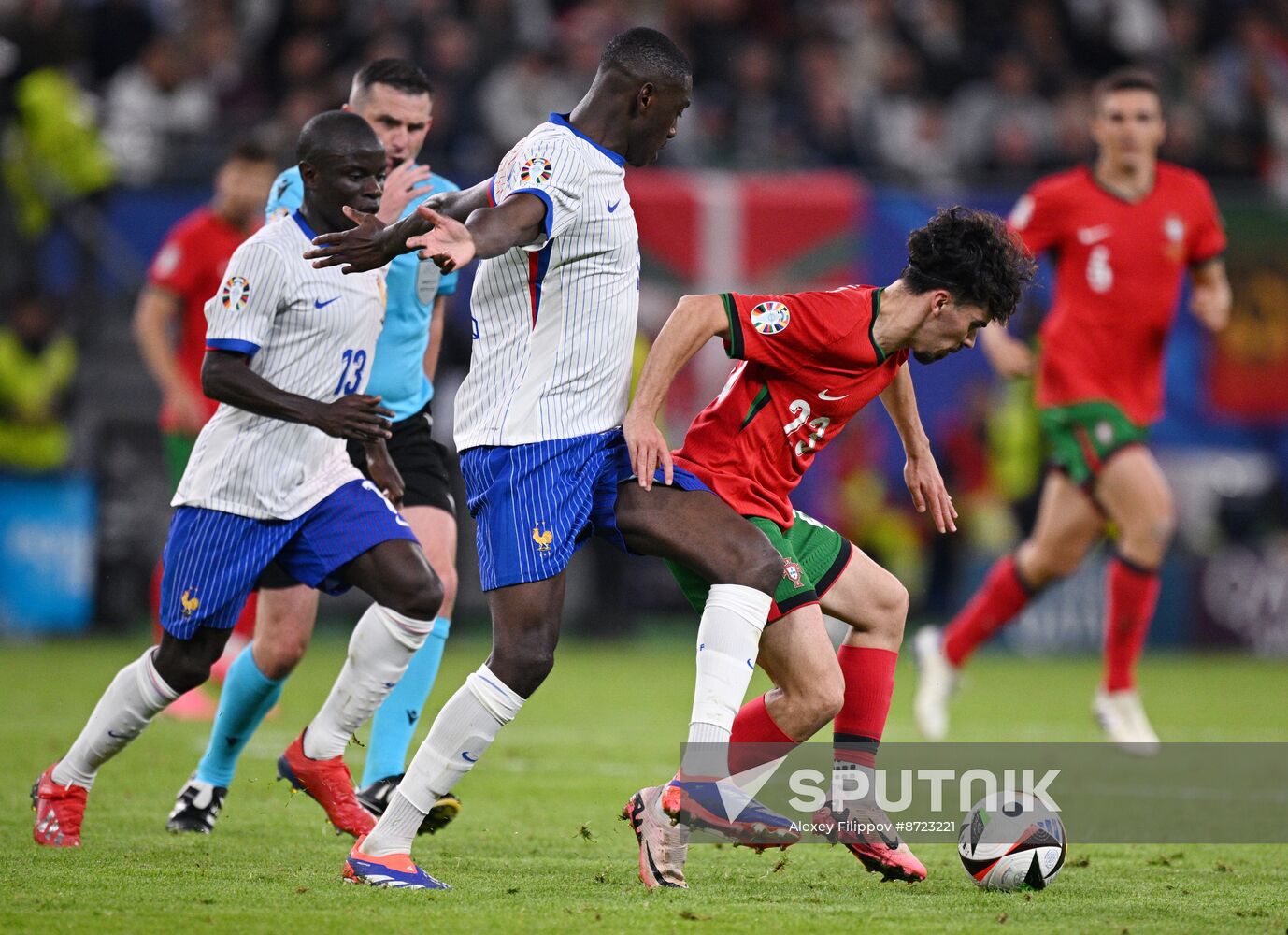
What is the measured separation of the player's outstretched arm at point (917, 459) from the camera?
5527 mm

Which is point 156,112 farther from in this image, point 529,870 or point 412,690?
point 529,870

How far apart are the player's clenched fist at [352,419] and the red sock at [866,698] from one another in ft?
5.18

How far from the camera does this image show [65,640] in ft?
43.5

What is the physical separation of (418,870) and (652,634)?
31.9ft

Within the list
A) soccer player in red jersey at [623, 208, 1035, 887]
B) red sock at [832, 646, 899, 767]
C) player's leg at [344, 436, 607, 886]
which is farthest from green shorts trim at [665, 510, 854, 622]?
player's leg at [344, 436, 607, 886]

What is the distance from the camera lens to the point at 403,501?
6285 mm

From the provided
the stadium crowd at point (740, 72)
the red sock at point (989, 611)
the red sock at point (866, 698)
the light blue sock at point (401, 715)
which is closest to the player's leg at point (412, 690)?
the light blue sock at point (401, 715)

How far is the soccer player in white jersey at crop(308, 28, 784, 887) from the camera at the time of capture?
480 cm

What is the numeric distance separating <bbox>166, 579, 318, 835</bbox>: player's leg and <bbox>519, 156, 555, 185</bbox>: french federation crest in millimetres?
1838

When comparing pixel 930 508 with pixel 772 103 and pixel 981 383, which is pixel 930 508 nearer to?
pixel 981 383

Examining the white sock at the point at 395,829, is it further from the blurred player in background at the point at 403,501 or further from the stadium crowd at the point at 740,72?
the stadium crowd at the point at 740,72

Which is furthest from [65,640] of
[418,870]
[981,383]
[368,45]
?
[418,870]

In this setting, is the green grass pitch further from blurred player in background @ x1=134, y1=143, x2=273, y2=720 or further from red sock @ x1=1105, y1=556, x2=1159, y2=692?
blurred player in background @ x1=134, y1=143, x2=273, y2=720

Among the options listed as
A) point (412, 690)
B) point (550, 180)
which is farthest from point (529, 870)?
point (550, 180)
